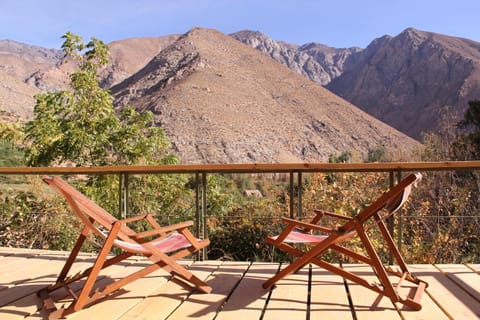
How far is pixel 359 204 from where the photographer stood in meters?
5.38

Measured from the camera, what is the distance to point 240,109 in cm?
3716

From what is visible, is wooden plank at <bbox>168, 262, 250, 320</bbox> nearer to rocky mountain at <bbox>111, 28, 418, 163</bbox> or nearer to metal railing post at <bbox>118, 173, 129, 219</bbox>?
metal railing post at <bbox>118, 173, 129, 219</bbox>

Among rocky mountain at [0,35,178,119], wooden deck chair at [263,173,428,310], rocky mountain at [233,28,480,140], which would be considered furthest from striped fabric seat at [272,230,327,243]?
rocky mountain at [0,35,178,119]

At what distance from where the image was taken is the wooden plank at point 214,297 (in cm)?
224

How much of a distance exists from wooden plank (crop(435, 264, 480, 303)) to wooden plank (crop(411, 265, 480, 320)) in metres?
0.03

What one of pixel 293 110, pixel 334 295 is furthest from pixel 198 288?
pixel 293 110

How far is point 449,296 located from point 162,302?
1493 millimetres

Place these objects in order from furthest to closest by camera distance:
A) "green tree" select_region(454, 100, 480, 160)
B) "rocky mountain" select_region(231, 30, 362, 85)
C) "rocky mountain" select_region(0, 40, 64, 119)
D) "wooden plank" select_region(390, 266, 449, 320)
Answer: "rocky mountain" select_region(231, 30, 362, 85)
"rocky mountain" select_region(0, 40, 64, 119)
"green tree" select_region(454, 100, 480, 160)
"wooden plank" select_region(390, 266, 449, 320)

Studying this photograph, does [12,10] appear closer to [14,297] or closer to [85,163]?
[85,163]

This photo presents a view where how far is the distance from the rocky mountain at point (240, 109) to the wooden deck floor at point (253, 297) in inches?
1117

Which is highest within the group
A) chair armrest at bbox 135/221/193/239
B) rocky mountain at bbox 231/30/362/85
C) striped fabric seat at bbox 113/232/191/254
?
rocky mountain at bbox 231/30/362/85

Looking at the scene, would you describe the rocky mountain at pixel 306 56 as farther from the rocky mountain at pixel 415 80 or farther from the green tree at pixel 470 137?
the green tree at pixel 470 137

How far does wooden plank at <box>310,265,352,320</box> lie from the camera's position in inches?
87.5

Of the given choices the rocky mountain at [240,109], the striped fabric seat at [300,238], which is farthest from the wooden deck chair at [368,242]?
the rocky mountain at [240,109]
